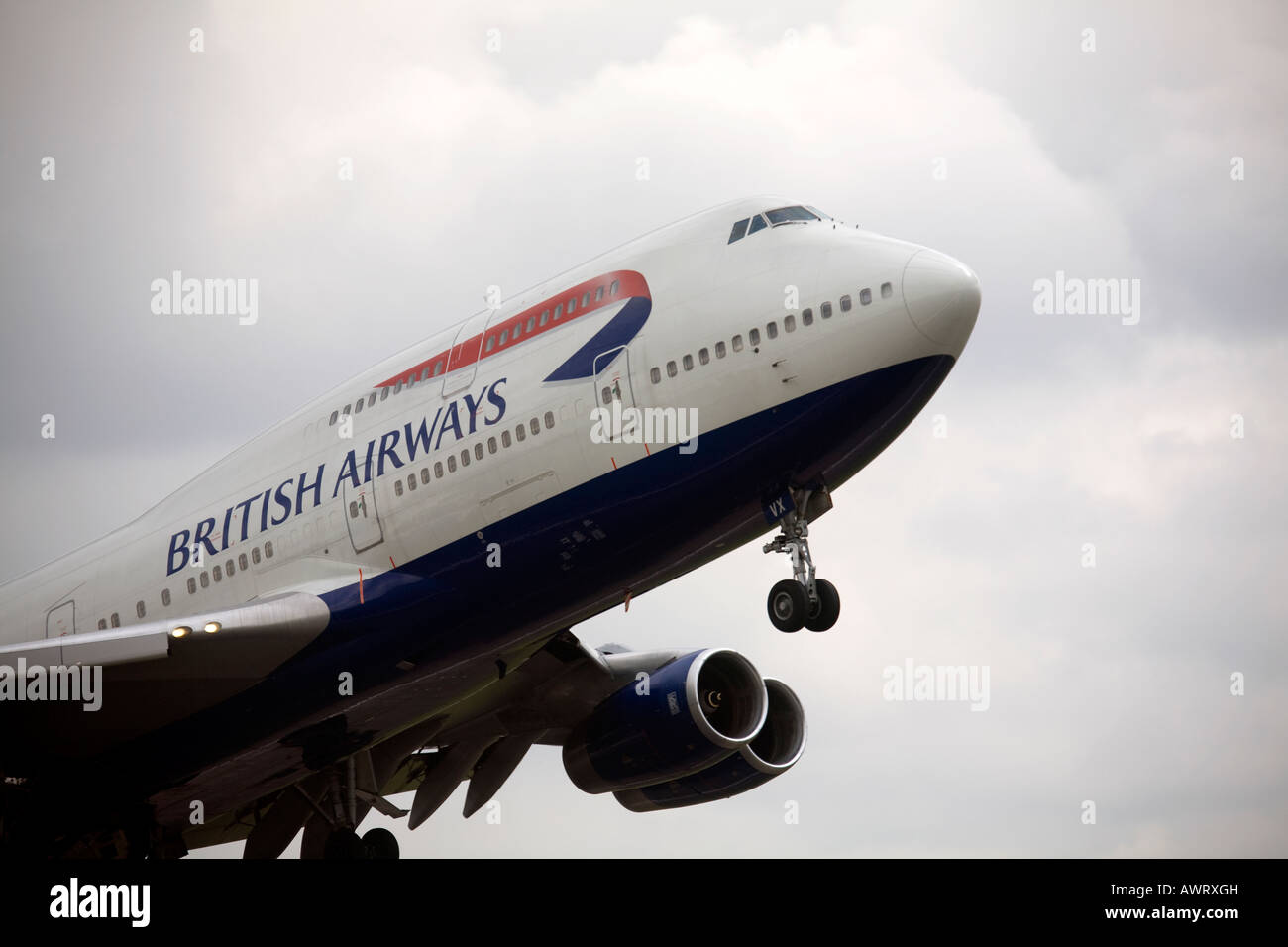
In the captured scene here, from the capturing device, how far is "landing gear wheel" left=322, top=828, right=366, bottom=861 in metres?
29.3

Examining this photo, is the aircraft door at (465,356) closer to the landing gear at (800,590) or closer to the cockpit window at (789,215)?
the cockpit window at (789,215)

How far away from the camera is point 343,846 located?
29328 mm

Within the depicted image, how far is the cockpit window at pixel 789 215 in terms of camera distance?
22.9m

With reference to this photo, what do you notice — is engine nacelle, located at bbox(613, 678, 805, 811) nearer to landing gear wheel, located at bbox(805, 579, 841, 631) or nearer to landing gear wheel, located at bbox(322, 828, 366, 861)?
landing gear wheel, located at bbox(322, 828, 366, 861)

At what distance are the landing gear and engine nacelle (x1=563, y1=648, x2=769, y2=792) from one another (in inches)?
262

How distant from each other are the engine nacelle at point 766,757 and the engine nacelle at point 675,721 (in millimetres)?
815

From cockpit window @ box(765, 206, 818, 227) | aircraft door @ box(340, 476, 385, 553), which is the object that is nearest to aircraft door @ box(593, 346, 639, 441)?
cockpit window @ box(765, 206, 818, 227)

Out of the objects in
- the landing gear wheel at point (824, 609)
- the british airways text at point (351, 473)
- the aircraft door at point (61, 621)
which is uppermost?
the british airways text at point (351, 473)

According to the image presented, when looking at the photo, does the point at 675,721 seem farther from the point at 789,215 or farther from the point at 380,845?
the point at 789,215

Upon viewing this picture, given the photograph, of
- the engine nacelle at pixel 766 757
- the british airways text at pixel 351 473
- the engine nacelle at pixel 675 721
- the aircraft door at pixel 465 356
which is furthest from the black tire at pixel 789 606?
the engine nacelle at pixel 766 757

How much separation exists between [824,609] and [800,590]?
0.42 m
